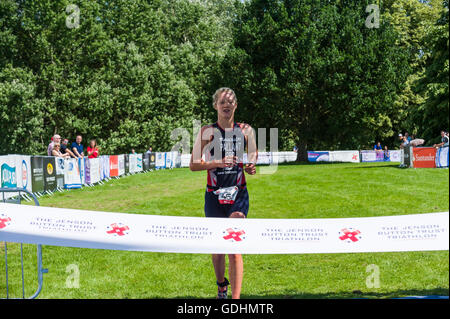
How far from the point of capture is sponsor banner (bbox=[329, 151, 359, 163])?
142 feet

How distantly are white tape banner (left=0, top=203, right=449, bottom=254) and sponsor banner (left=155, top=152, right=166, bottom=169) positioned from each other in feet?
103

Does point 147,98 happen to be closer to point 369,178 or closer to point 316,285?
point 369,178

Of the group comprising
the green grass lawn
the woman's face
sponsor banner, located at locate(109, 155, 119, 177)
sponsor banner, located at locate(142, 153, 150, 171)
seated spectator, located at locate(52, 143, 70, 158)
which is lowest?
sponsor banner, located at locate(142, 153, 150, 171)

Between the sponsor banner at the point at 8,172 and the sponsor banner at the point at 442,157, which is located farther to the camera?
the sponsor banner at the point at 442,157

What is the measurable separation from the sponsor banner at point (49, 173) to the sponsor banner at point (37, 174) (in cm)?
26

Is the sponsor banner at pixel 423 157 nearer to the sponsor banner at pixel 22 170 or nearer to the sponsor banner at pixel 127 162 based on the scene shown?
the sponsor banner at pixel 127 162

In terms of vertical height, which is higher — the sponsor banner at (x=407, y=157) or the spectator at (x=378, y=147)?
the sponsor banner at (x=407, y=157)

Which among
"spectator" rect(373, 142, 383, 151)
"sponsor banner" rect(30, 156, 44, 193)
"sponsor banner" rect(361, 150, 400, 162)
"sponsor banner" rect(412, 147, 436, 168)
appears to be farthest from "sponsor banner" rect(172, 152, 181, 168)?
"sponsor banner" rect(30, 156, 44, 193)

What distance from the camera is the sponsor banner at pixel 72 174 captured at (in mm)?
17156

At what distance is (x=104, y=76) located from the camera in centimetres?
3791

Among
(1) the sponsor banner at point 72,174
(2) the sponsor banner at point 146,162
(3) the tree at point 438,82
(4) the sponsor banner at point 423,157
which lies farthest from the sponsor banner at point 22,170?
(2) the sponsor banner at point 146,162

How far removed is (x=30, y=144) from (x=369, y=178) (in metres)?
25.2

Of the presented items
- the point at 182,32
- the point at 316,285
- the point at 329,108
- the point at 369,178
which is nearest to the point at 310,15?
the point at 329,108

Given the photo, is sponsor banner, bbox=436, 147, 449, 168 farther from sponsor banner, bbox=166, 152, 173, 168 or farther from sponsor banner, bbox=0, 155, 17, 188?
sponsor banner, bbox=166, 152, 173, 168
